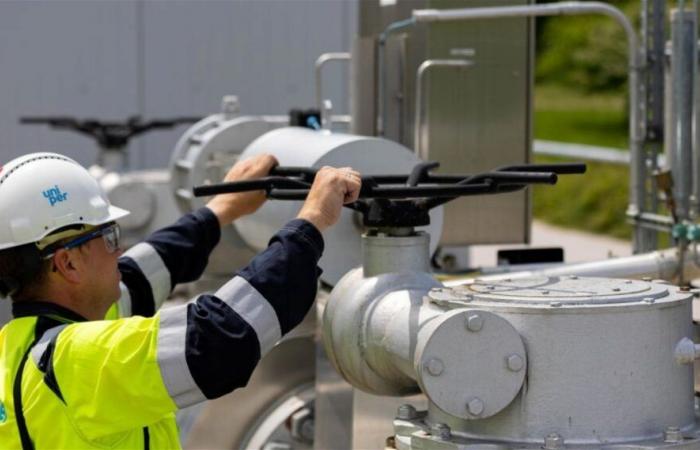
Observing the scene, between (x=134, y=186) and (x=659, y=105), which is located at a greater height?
(x=659, y=105)

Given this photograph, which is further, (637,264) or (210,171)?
(210,171)

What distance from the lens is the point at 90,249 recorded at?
116 inches

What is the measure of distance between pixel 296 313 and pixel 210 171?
3.19 m

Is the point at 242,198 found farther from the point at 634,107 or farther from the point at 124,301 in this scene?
the point at 634,107

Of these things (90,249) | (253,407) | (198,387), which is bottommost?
(253,407)

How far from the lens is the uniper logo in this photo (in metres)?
2.94

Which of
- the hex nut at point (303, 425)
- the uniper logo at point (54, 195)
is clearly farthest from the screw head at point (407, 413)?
the hex nut at point (303, 425)

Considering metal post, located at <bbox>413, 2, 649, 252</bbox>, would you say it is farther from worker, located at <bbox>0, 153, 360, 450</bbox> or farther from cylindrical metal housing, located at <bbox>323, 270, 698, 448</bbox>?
cylindrical metal housing, located at <bbox>323, 270, 698, 448</bbox>

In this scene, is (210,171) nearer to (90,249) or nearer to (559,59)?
(90,249)

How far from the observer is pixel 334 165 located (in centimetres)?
392

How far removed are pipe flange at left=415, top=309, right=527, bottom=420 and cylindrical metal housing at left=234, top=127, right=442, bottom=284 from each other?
1.04 m

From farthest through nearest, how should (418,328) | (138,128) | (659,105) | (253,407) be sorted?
(138,128) → (659,105) → (253,407) → (418,328)

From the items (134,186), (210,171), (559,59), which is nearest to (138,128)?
(134,186)

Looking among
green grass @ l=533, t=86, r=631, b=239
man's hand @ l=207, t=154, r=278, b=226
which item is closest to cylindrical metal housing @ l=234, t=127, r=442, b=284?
man's hand @ l=207, t=154, r=278, b=226
